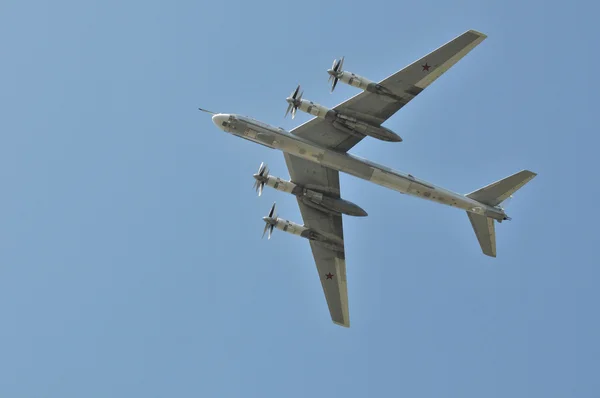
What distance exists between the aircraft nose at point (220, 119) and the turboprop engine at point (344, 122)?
474cm

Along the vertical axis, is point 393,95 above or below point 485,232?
above

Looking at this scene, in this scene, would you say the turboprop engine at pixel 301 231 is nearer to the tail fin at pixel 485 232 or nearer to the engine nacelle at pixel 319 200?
the engine nacelle at pixel 319 200

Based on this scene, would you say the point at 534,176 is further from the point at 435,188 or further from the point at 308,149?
the point at 308,149

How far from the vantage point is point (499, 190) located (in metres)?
61.4

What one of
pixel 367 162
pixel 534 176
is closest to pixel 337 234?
pixel 367 162

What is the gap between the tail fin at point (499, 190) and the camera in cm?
6116

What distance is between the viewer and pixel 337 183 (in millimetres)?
63562

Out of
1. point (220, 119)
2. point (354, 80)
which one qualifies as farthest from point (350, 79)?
point (220, 119)

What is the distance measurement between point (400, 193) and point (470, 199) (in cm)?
577

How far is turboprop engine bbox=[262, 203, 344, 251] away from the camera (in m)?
63.6

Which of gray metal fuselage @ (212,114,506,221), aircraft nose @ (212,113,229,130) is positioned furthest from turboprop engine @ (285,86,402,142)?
aircraft nose @ (212,113,229,130)

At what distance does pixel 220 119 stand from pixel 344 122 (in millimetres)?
9570

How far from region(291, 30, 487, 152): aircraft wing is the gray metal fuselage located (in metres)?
0.96

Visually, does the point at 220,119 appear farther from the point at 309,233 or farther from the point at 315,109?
the point at 309,233
